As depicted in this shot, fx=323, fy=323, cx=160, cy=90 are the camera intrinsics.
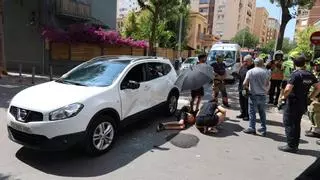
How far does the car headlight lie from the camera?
4.86 metres

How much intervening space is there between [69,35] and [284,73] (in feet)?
40.6

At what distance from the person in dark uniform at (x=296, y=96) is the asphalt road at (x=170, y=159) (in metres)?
0.49

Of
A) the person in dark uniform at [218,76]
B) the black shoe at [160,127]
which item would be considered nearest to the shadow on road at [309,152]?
the black shoe at [160,127]

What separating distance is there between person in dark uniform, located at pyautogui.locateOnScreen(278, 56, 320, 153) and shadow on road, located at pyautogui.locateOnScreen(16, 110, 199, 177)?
1817mm

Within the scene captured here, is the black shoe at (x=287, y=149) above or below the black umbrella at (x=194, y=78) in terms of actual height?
below

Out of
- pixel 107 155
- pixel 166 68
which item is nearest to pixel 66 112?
pixel 107 155

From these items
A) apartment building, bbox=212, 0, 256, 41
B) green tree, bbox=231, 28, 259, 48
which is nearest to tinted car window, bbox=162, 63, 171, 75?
green tree, bbox=231, 28, 259, 48

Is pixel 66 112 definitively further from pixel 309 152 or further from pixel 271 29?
pixel 271 29

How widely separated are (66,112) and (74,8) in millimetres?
17745

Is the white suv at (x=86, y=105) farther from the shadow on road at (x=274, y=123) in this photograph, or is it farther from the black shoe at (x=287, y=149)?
the shadow on road at (x=274, y=123)

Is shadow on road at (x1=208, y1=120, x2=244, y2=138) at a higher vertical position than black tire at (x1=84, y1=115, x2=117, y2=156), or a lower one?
lower

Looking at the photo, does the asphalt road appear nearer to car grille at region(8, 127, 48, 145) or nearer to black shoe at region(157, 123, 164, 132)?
black shoe at region(157, 123, 164, 132)

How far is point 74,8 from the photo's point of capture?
69.6 feet

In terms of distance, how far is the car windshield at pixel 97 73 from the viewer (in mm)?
6020
